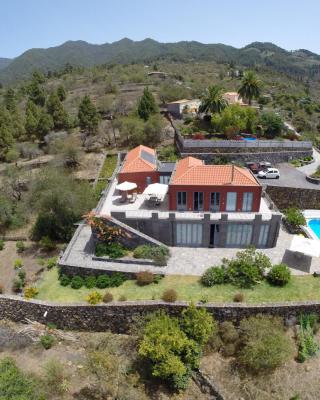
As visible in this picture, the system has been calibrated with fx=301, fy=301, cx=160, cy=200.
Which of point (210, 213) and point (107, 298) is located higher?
point (210, 213)

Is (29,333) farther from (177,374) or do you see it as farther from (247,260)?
(247,260)

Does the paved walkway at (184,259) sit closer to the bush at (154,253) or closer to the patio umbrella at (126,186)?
the bush at (154,253)

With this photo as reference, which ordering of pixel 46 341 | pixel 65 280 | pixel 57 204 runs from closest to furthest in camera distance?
pixel 46 341
pixel 65 280
pixel 57 204

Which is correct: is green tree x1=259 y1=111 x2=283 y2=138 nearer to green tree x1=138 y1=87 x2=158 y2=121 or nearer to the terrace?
green tree x1=138 y1=87 x2=158 y2=121

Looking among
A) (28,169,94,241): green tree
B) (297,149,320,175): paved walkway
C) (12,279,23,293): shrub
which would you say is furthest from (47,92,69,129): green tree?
(297,149,320,175): paved walkway

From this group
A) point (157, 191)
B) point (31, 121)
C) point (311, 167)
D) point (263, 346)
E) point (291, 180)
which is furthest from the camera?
point (31, 121)

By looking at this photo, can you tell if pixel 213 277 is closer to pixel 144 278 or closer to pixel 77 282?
pixel 144 278

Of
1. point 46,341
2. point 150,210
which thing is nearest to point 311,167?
point 150,210

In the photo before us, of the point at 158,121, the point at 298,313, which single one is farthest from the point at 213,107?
the point at 298,313
